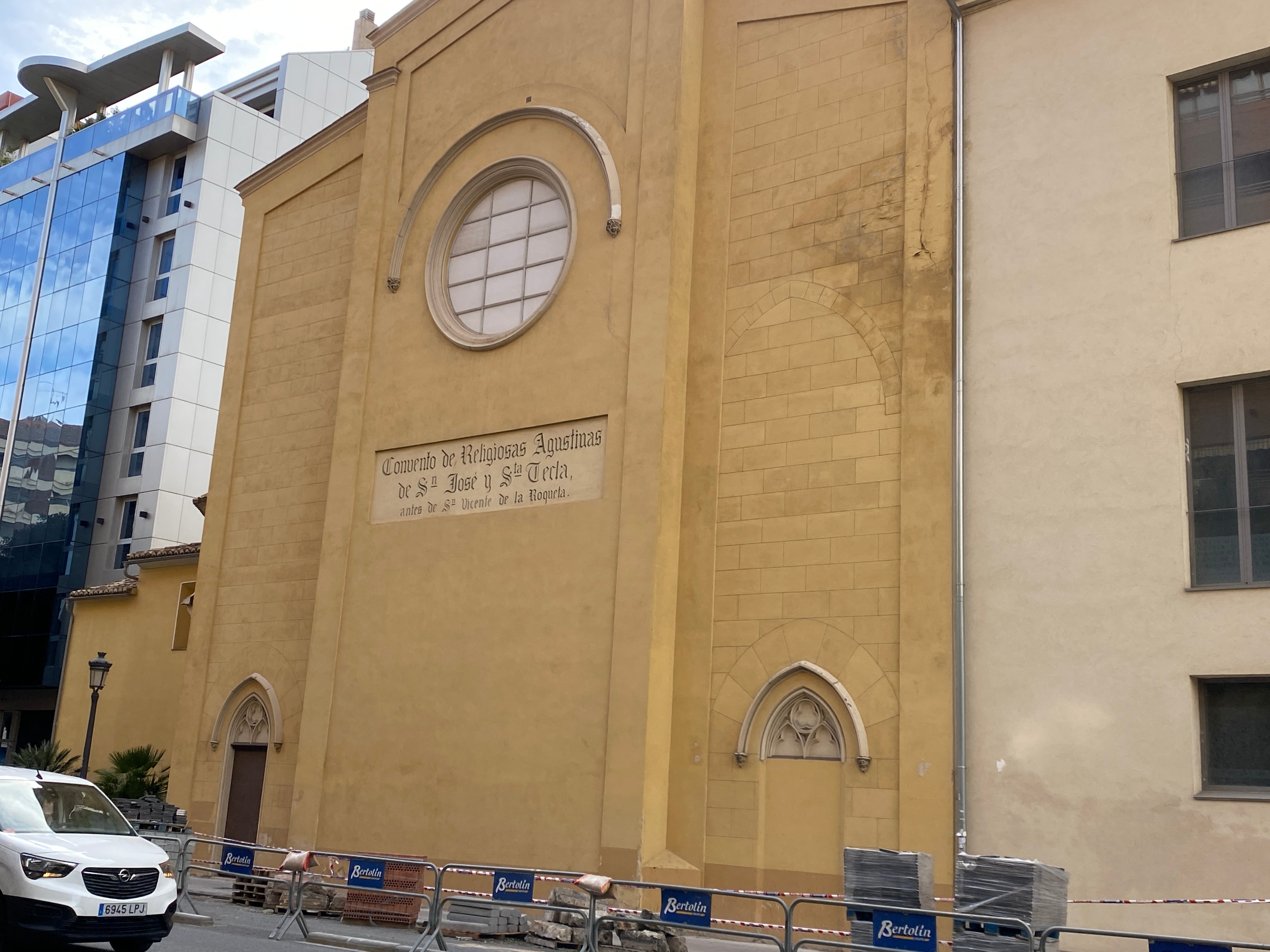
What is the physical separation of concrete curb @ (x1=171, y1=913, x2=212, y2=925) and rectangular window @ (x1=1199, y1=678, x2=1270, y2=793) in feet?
34.5

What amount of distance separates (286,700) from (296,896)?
4.95 metres

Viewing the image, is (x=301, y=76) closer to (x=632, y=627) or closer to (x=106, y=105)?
(x=106, y=105)

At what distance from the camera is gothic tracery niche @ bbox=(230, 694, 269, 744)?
19.5 metres

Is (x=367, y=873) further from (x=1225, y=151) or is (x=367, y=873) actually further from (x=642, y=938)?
(x=1225, y=151)

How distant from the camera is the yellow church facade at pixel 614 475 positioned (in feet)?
47.0

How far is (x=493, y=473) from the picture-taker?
17.2 m

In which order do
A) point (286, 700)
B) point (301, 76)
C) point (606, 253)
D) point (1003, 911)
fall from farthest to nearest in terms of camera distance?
1. point (301, 76)
2. point (286, 700)
3. point (606, 253)
4. point (1003, 911)

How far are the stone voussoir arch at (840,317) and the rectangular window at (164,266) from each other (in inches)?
1167

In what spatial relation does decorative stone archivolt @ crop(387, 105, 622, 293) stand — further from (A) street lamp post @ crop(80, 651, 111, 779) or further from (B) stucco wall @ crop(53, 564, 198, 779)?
(B) stucco wall @ crop(53, 564, 198, 779)

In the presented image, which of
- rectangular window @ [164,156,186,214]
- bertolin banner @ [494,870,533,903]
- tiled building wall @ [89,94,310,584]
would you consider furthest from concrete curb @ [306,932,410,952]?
rectangular window @ [164,156,186,214]

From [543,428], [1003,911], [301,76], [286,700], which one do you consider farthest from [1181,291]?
[301,76]

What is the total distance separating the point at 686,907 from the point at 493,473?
25.7ft

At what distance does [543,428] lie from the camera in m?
16.8

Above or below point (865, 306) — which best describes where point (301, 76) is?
above
